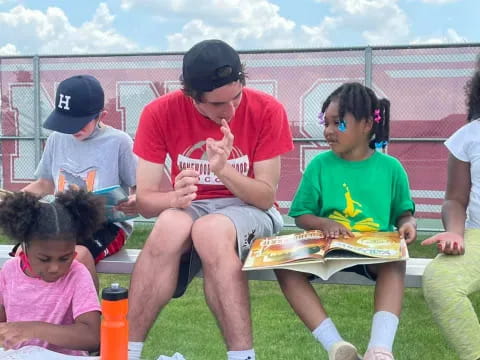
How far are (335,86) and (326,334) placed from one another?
5821mm

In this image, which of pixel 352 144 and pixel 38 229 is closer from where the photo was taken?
pixel 38 229

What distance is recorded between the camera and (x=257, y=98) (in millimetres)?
2982

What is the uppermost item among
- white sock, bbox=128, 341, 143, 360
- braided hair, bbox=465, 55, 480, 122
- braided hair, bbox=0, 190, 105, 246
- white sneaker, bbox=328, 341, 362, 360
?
braided hair, bbox=465, 55, 480, 122

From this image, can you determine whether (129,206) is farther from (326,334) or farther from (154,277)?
(326,334)

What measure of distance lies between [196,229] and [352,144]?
861 millimetres

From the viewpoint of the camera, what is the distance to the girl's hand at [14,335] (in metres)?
2.36

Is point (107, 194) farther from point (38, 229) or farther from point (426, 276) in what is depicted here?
point (426, 276)

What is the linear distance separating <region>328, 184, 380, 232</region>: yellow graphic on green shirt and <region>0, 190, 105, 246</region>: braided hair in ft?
3.47

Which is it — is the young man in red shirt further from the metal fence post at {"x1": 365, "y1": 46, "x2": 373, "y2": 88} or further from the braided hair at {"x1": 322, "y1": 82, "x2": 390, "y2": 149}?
the metal fence post at {"x1": 365, "y1": 46, "x2": 373, "y2": 88}

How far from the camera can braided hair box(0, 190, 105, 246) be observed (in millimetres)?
2447

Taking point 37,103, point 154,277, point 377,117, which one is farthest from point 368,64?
point 154,277

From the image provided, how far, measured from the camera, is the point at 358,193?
2.93m

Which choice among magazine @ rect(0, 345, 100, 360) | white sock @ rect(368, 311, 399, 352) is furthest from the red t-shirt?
magazine @ rect(0, 345, 100, 360)

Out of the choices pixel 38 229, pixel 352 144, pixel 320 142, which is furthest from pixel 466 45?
pixel 38 229
